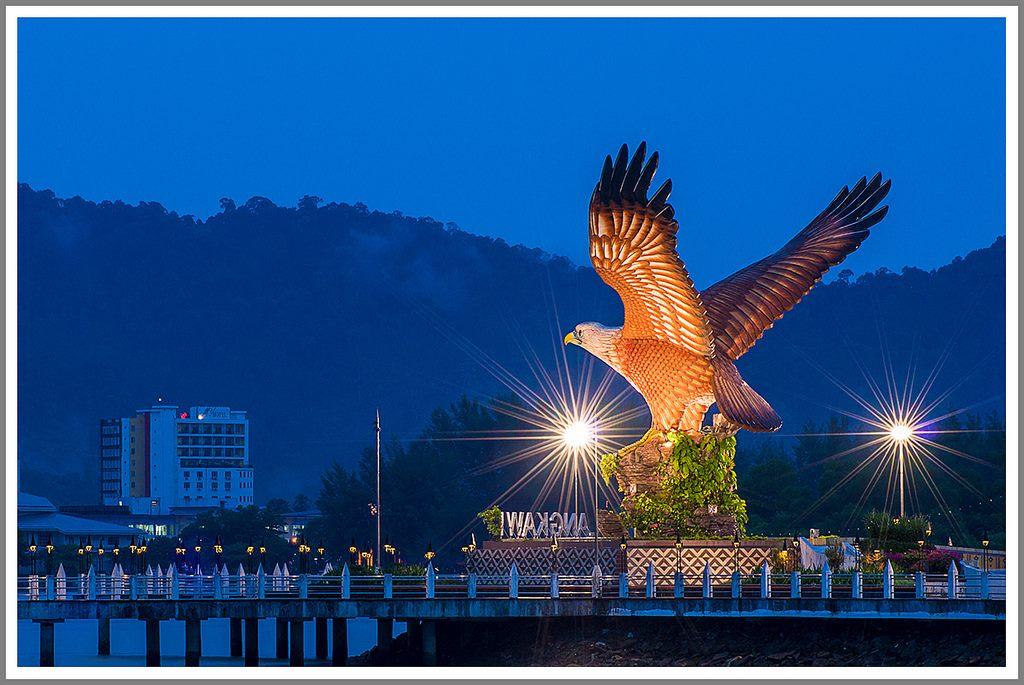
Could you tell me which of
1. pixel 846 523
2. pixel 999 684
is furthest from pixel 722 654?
pixel 846 523

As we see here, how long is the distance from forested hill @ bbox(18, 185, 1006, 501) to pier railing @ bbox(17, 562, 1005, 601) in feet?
370

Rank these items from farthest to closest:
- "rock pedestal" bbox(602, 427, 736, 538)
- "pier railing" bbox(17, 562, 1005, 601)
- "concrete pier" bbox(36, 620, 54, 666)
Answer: "concrete pier" bbox(36, 620, 54, 666), "rock pedestal" bbox(602, 427, 736, 538), "pier railing" bbox(17, 562, 1005, 601)

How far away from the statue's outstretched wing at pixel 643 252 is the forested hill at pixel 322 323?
111 metres

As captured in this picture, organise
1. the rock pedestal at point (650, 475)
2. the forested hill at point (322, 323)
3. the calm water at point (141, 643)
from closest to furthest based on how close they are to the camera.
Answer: the rock pedestal at point (650, 475)
the calm water at point (141, 643)
the forested hill at point (322, 323)

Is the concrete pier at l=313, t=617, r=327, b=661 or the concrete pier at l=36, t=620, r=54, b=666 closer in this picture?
the concrete pier at l=36, t=620, r=54, b=666

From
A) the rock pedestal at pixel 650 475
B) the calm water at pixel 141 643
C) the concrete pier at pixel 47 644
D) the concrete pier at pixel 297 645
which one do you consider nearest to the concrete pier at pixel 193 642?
the concrete pier at pixel 297 645

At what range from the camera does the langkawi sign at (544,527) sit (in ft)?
151

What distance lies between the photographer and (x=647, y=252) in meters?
41.4

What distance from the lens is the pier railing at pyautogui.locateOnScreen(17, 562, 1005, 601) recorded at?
127 feet

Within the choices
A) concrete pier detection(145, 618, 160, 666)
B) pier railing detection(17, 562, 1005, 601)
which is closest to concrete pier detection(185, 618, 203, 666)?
pier railing detection(17, 562, 1005, 601)

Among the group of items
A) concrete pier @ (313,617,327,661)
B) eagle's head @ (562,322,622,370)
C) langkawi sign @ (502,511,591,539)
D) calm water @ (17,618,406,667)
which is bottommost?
calm water @ (17,618,406,667)

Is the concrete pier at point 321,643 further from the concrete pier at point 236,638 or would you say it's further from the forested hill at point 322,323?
the forested hill at point 322,323

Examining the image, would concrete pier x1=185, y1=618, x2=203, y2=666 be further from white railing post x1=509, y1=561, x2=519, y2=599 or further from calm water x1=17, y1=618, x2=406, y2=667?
white railing post x1=509, y1=561, x2=519, y2=599

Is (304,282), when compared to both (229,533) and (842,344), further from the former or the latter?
(229,533)
